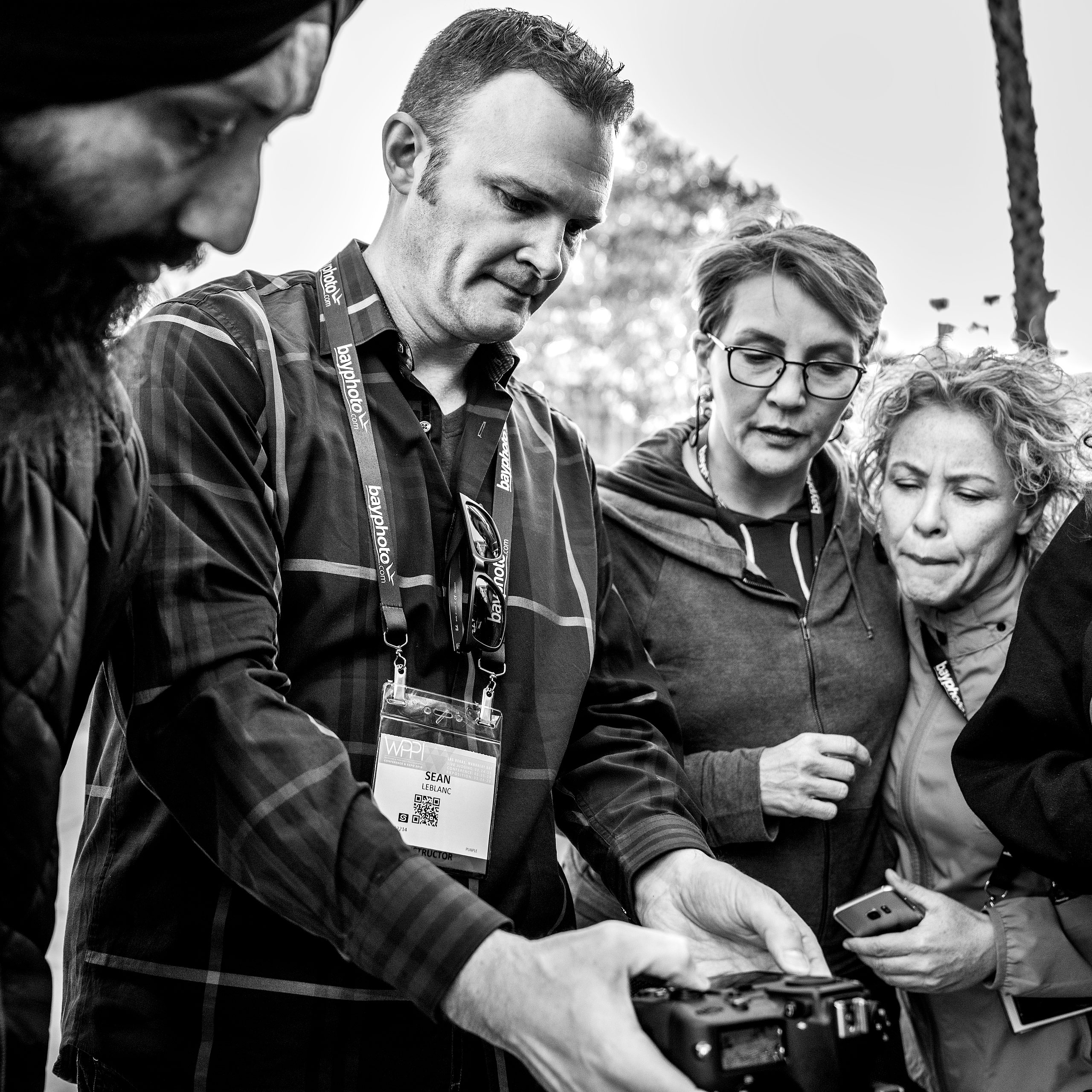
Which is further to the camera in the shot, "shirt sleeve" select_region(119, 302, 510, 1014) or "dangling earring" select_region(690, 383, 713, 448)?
"dangling earring" select_region(690, 383, 713, 448)

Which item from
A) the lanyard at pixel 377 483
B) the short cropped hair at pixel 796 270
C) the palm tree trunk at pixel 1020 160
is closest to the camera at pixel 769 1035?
the lanyard at pixel 377 483

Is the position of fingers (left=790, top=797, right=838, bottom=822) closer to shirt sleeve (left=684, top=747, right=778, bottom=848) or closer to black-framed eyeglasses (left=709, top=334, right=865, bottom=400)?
shirt sleeve (left=684, top=747, right=778, bottom=848)

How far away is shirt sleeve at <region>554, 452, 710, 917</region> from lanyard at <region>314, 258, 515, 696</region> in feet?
0.95

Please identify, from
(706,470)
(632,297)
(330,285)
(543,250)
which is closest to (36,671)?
(330,285)

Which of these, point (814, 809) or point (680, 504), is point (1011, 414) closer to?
point (680, 504)

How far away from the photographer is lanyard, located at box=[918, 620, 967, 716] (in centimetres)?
253

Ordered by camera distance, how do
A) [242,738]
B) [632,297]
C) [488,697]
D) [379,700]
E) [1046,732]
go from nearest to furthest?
[242,738] < [379,700] < [488,697] < [1046,732] < [632,297]

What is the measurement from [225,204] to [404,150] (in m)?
0.99

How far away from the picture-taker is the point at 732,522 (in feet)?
9.15

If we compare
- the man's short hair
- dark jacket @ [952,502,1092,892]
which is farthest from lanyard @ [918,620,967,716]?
the man's short hair

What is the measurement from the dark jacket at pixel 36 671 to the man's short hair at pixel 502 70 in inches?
39.1

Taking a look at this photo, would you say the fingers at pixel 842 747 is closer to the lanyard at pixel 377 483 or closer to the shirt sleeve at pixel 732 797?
the shirt sleeve at pixel 732 797

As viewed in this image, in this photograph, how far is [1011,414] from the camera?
263cm

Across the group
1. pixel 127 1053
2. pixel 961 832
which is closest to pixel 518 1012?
pixel 127 1053
